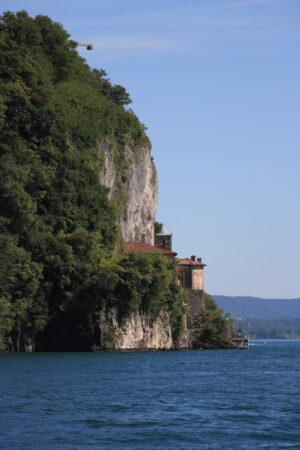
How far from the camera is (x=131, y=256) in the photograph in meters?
83.8

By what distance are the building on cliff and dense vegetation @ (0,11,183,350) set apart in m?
13.4

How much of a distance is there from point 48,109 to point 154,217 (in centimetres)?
4368

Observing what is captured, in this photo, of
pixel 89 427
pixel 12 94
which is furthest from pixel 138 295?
pixel 89 427

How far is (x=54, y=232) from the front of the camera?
8150 centimetres

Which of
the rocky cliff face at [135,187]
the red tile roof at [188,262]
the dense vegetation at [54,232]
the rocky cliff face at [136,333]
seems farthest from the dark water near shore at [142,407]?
the red tile roof at [188,262]

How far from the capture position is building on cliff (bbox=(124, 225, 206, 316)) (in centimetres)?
10956

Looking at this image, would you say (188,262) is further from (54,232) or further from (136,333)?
(54,232)

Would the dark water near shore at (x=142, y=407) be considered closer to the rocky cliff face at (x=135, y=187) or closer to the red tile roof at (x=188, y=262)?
the rocky cliff face at (x=135, y=187)

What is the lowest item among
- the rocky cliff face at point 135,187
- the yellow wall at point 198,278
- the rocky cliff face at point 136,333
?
the rocky cliff face at point 136,333

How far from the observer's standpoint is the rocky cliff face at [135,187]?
331ft

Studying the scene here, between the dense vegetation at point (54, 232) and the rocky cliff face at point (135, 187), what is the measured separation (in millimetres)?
5187

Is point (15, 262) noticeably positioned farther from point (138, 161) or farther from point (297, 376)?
point (138, 161)

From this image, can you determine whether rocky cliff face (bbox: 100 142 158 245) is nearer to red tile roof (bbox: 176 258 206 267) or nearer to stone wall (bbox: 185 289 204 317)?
red tile roof (bbox: 176 258 206 267)

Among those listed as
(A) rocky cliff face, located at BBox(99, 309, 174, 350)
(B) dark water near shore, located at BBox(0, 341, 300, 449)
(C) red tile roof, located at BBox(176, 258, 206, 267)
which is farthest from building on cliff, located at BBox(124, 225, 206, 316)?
(B) dark water near shore, located at BBox(0, 341, 300, 449)
